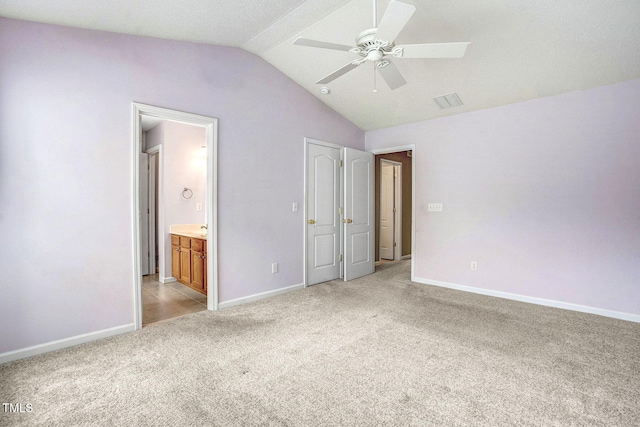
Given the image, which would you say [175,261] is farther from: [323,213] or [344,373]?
[344,373]

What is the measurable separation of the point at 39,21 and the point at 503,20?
3822 mm

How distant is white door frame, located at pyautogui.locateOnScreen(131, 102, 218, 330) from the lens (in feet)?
9.55

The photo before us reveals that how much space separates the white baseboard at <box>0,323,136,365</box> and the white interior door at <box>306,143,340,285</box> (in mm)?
2399

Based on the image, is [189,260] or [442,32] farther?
[189,260]

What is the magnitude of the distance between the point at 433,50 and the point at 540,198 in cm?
273

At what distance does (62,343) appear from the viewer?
8.40 feet

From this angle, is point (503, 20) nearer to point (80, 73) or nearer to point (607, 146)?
point (607, 146)

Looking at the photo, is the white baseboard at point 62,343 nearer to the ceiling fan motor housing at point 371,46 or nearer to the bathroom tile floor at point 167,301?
the bathroom tile floor at point 167,301

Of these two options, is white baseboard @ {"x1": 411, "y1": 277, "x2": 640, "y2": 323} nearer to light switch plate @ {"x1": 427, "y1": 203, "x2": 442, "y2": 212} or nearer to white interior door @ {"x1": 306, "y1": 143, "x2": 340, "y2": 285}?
light switch plate @ {"x1": 427, "y1": 203, "x2": 442, "y2": 212}

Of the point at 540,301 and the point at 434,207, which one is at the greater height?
the point at 434,207

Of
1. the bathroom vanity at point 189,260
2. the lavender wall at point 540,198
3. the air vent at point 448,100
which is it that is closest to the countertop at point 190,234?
the bathroom vanity at point 189,260

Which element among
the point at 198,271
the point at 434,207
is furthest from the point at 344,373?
the point at 434,207

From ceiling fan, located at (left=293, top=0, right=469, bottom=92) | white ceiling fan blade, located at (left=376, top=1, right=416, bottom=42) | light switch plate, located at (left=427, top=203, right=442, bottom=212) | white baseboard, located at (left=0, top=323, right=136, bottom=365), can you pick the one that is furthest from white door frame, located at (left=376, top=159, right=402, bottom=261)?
white baseboard, located at (left=0, top=323, right=136, bottom=365)

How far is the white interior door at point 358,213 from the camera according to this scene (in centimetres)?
486
